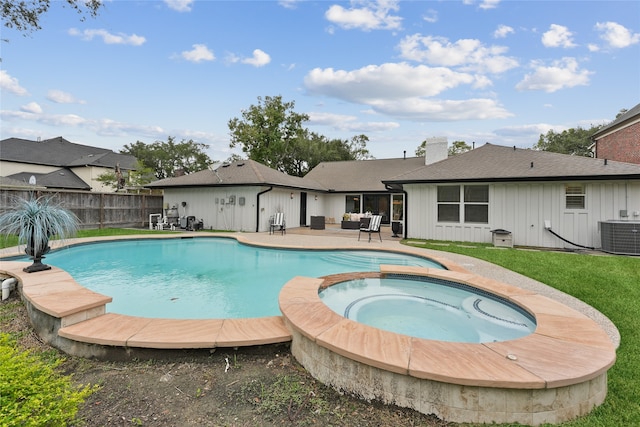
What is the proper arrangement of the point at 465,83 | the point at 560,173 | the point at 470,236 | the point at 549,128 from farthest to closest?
the point at 549,128
the point at 465,83
the point at 470,236
the point at 560,173

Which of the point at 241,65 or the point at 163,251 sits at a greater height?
the point at 241,65

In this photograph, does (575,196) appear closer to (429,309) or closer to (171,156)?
(429,309)

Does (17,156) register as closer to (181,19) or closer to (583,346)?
(181,19)

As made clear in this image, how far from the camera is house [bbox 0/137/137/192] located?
26750 mm

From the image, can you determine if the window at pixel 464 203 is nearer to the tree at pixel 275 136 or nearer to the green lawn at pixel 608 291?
the green lawn at pixel 608 291

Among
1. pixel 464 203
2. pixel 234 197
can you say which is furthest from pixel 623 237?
pixel 234 197

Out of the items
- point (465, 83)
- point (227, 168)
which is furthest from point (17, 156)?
point (465, 83)

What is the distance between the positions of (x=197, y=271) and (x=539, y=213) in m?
11.2

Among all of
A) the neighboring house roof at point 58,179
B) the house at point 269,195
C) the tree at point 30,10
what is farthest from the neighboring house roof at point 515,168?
the neighboring house roof at point 58,179

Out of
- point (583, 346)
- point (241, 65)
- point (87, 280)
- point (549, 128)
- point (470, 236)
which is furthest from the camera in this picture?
point (549, 128)

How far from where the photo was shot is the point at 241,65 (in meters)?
15.3

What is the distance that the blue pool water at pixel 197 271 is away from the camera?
500cm

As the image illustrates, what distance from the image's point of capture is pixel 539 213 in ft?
33.4

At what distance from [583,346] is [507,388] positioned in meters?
1.24
